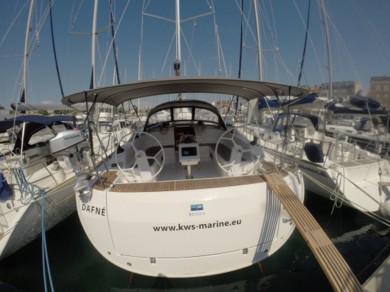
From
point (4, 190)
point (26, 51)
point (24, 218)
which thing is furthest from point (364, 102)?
point (26, 51)

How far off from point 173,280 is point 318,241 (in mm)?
2236

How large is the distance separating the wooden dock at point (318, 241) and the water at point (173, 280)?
146 cm

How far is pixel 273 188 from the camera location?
10.1 ft

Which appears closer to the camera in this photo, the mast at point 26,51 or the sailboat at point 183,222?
the sailboat at point 183,222

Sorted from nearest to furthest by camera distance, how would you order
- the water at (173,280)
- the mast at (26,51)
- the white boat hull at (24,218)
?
the water at (173,280), the white boat hull at (24,218), the mast at (26,51)

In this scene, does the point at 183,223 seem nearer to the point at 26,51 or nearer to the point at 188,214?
the point at 188,214

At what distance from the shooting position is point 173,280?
376 centimetres

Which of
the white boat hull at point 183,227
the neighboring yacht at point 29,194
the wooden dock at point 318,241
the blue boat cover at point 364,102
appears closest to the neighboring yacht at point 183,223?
the white boat hull at point 183,227

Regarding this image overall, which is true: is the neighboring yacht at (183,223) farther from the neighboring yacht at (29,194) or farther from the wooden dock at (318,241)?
the neighboring yacht at (29,194)

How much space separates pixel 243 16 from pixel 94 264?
33.5ft

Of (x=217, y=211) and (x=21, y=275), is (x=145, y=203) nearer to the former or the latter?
(x=217, y=211)

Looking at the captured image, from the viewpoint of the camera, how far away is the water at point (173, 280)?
3.71 m

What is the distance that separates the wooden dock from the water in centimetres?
146

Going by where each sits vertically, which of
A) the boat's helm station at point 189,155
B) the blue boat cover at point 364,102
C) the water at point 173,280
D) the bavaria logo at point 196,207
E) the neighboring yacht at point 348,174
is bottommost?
the water at point 173,280
